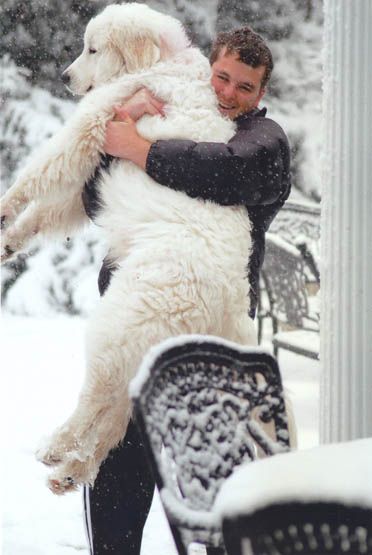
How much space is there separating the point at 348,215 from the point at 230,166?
0.57 meters

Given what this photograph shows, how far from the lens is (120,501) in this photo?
6.35ft

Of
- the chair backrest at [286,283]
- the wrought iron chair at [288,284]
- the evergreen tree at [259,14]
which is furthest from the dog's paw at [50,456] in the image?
the evergreen tree at [259,14]

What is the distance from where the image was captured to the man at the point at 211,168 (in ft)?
5.84

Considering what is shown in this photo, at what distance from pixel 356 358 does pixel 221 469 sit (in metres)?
0.85

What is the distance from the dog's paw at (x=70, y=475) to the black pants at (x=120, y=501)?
137mm

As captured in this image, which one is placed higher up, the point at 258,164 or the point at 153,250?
the point at 258,164

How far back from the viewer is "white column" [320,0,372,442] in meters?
2.21

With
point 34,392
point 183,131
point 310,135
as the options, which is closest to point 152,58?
point 183,131

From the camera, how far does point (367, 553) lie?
1.02 m

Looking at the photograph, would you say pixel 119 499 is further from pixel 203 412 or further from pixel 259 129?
pixel 259 129

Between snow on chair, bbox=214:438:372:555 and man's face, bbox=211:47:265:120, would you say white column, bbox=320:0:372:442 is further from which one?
snow on chair, bbox=214:438:372:555

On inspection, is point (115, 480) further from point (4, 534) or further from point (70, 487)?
point (4, 534)

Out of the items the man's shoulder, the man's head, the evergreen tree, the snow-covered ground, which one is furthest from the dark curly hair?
the evergreen tree

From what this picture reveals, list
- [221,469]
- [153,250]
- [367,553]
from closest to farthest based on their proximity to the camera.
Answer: [367,553]
[221,469]
[153,250]
